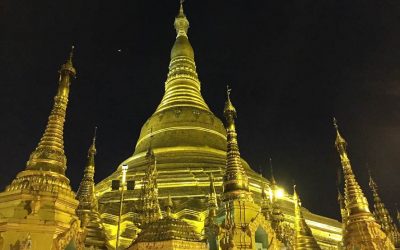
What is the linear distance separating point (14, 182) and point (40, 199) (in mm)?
942

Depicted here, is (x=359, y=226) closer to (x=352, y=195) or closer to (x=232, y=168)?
(x=352, y=195)

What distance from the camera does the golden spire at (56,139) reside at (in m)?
9.01

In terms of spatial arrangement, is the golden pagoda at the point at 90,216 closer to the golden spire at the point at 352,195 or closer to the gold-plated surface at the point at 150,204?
the gold-plated surface at the point at 150,204

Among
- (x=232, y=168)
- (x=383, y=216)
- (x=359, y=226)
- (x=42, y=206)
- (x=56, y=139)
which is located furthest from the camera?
(x=383, y=216)

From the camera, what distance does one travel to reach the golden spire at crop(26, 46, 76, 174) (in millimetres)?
9008

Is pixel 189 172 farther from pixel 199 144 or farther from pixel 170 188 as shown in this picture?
pixel 199 144

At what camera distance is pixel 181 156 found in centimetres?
2355

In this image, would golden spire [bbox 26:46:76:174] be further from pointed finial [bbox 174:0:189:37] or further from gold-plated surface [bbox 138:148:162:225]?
pointed finial [bbox 174:0:189:37]

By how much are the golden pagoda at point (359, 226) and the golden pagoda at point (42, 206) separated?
736 centimetres

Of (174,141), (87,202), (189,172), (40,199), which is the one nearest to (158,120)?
(174,141)

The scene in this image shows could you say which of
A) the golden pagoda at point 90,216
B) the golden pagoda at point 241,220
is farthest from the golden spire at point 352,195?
the golden pagoda at point 90,216

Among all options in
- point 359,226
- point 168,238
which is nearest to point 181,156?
point 359,226

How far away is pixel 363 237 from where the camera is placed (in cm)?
1116

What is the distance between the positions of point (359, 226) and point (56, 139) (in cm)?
839
